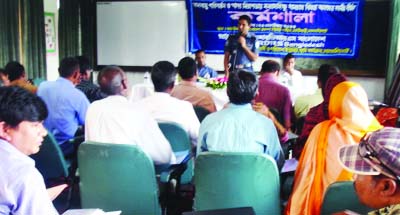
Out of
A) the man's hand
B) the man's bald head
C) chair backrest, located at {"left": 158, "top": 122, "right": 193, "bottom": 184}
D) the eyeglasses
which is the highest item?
the man's bald head

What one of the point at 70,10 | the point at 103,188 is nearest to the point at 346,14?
the point at 70,10

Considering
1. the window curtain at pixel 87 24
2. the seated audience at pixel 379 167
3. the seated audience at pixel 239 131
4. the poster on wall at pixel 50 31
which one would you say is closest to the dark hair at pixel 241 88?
the seated audience at pixel 239 131

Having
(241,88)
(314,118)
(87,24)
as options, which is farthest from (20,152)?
(87,24)

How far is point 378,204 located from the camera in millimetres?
1236

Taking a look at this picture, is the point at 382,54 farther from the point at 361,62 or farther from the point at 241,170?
the point at 241,170

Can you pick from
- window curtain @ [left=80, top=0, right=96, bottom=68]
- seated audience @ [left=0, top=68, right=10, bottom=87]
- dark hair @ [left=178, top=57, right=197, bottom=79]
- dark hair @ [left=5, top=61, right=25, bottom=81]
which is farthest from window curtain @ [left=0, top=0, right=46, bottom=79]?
dark hair @ [left=178, top=57, right=197, bottom=79]

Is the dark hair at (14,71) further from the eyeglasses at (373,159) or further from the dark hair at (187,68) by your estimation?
the eyeglasses at (373,159)

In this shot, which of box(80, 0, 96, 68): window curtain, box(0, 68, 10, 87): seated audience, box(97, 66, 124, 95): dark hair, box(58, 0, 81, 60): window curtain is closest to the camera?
box(97, 66, 124, 95): dark hair

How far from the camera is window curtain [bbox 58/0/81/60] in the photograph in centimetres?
730

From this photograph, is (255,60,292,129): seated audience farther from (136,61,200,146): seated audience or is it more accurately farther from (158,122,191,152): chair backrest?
(158,122,191,152): chair backrest

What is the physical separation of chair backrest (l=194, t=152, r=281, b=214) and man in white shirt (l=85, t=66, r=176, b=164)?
1.60ft

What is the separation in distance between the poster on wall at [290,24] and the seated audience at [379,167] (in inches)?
232

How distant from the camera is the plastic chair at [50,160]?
2.79 metres

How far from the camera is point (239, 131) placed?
90.7 inches
